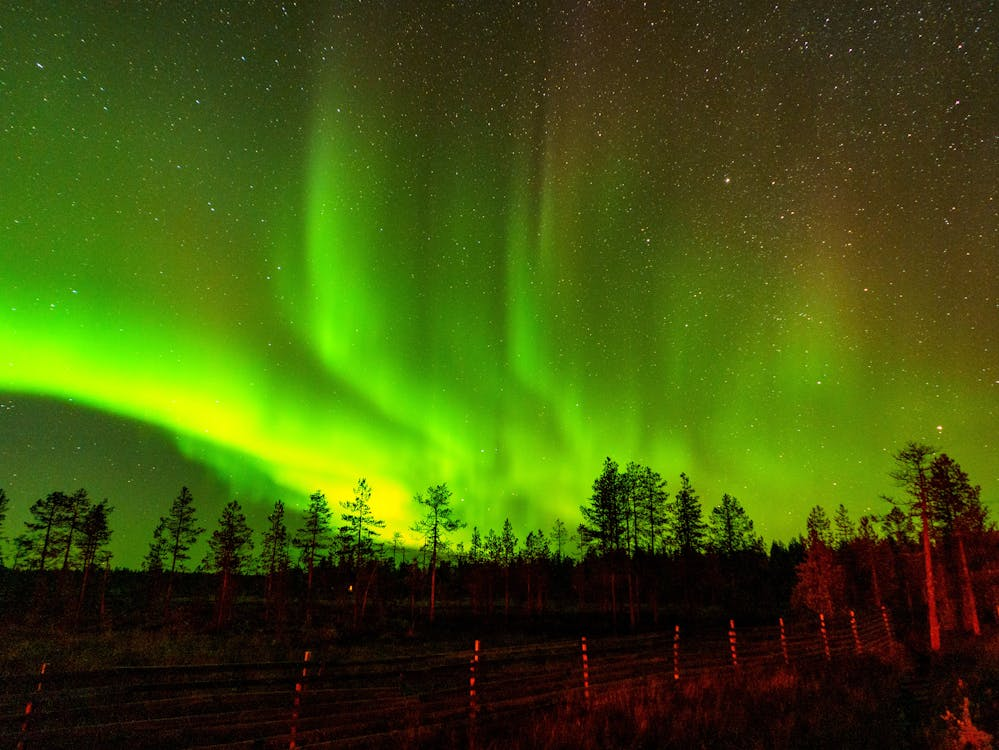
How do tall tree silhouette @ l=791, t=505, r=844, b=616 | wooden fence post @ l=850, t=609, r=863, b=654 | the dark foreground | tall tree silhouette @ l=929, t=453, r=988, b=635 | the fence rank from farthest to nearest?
tall tree silhouette @ l=791, t=505, r=844, b=616 → tall tree silhouette @ l=929, t=453, r=988, b=635 → wooden fence post @ l=850, t=609, r=863, b=654 → the dark foreground → the fence

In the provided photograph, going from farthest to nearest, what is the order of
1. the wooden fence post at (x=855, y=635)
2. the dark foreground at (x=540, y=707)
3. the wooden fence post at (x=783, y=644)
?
1. the wooden fence post at (x=855, y=635)
2. the wooden fence post at (x=783, y=644)
3. the dark foreground at (x=540, y=707)

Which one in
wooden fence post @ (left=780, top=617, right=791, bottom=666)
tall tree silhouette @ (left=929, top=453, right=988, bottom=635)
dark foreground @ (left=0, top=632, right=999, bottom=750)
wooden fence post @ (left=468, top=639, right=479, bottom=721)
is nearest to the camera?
dark foreground @ (left=0, top=632, right=999, bottom=750)

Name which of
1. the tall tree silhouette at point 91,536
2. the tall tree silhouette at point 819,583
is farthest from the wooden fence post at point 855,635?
the tall tree silhouette at point 91,536

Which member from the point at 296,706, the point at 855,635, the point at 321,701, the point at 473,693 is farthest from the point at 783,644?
Result: the point at 296,706

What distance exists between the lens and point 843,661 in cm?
1738

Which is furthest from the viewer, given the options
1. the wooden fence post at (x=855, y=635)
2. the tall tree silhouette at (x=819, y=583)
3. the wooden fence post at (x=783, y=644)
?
the tall tree silhouette at (x=819, y=583)

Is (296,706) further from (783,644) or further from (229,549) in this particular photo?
(229,549)

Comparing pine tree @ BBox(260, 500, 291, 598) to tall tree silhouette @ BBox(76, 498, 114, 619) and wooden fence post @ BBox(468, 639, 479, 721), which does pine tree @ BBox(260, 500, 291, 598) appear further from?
wooden fence post @ BBox(468, 639, 479, 721)

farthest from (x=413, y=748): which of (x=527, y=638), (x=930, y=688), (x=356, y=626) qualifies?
(x=356, y=626)

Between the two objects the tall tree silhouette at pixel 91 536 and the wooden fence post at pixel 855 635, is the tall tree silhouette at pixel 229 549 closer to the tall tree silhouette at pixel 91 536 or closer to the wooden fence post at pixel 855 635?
the tall tree silhouette at pixel 91 536

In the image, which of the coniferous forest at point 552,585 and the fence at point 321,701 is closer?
the fence at point 321,701

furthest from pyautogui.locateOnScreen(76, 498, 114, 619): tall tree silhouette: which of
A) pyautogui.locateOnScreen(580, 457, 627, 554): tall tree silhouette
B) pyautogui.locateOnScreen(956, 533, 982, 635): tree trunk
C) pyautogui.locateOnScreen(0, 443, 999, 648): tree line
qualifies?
pyautogui.locateOnScreen(956, 533, 982, 635): tree trunk

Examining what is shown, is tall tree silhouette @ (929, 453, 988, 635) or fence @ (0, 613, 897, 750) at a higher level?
tall tree silhouette @ (929, 453, 988, 635)

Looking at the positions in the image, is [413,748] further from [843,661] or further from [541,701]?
[843,661]
